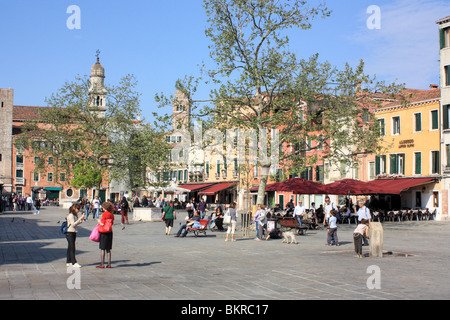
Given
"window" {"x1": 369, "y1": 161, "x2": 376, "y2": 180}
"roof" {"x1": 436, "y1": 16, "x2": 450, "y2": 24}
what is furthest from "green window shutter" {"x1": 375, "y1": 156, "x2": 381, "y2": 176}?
"roof" {"x1": 436, "y1": 16, "x2": 450, "y2": 24}

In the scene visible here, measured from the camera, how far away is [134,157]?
48.3 meters

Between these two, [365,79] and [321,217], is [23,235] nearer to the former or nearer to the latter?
[365,79]

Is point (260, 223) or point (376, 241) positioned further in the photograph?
point (260, 223)

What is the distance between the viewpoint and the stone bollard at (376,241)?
15672 mm

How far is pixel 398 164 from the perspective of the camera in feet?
149

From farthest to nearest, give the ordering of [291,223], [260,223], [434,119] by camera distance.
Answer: [434,119]
[291,223]
[260,223]

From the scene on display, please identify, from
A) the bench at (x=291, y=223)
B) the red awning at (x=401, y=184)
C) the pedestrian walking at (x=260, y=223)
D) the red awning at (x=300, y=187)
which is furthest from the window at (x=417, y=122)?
the pedestrian walking at (x=260, y=223)

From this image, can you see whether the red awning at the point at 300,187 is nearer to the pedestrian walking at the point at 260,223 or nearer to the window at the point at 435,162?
the pedestrian walking at the point at 260,223

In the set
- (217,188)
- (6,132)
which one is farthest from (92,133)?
(6,132)

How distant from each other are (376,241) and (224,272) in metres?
5.31

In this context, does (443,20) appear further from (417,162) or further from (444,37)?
(417,162)

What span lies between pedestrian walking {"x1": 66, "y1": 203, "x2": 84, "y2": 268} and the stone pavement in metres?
0.33

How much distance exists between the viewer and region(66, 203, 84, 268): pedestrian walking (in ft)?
42.4

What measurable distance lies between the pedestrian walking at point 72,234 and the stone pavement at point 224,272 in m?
0.33
